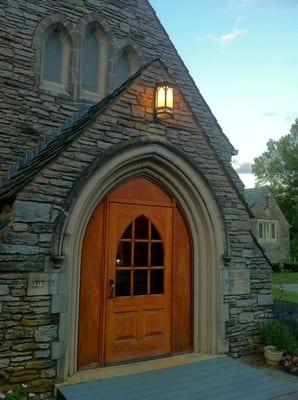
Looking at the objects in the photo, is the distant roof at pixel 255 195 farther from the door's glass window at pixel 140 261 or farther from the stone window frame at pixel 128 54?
the door's glass window at pixel 140 261

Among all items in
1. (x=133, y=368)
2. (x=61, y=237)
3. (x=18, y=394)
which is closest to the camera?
(x=18, y=394)

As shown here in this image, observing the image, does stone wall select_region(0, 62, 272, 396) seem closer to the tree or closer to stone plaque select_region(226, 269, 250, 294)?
stone plaque select_region(226, 269, 250, 294)

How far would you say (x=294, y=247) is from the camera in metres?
36.9

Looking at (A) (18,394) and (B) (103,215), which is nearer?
(A) (18,394)

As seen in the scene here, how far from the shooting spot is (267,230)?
32.2 meters

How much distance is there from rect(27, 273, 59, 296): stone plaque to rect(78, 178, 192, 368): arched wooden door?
64 cm

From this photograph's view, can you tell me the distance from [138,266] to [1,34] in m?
4.18

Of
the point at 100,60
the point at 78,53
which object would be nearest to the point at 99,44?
the point at 100,60

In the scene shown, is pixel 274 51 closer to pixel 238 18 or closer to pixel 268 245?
pixel 238 18

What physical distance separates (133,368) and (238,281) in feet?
7.11

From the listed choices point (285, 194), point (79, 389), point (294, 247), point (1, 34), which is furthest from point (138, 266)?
point (285, 194)

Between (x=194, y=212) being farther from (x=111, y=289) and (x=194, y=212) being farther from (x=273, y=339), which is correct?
(x=273, y=339)

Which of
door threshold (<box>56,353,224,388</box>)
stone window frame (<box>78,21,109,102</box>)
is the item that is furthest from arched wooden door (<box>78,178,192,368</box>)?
stone window frame (<box>78,21,109,102</box>)

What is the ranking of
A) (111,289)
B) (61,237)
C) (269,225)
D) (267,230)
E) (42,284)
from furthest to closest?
(269,225) < (267,230) < (111,289) < (61,237) < (42,284)
